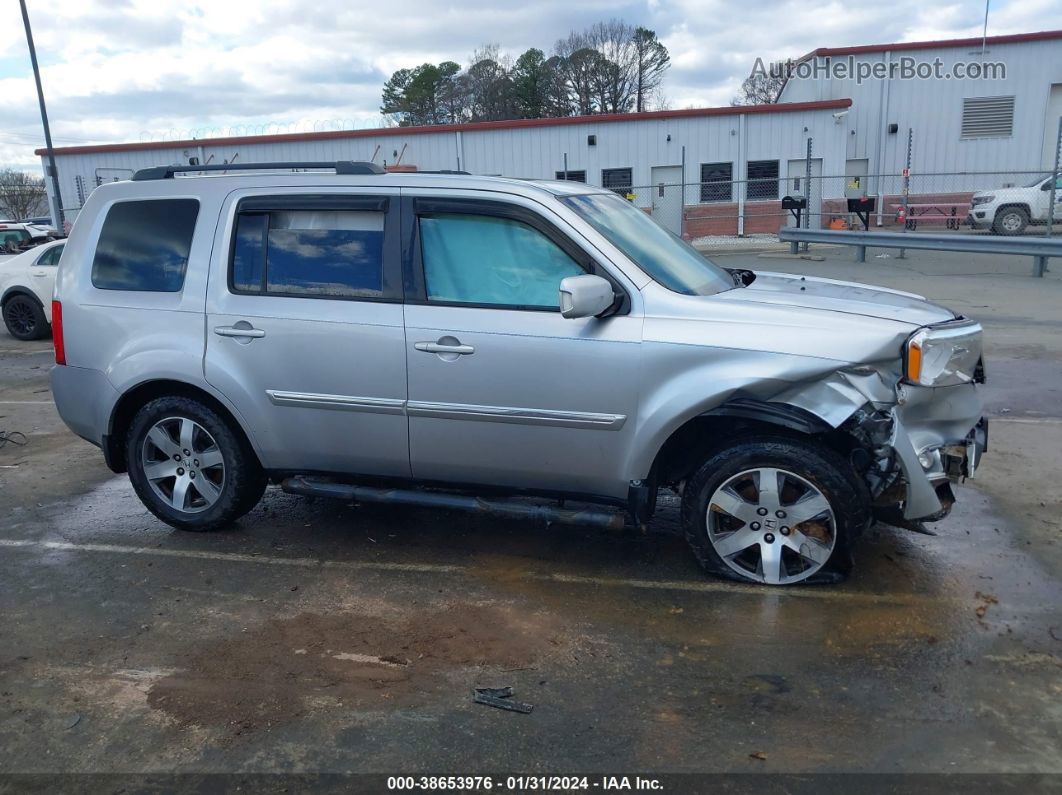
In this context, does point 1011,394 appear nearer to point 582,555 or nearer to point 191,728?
point 582,555

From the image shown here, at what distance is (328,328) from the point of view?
470cm

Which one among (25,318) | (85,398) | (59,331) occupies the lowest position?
(25,318)

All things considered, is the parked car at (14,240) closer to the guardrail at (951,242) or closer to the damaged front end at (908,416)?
the guardrail at (951,242)

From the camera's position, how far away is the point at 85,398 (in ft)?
17.3

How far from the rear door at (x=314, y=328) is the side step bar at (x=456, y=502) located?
104mm

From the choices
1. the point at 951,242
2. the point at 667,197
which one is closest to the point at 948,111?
the point at 667,197

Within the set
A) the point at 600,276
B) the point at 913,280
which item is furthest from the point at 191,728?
the point at 913,280

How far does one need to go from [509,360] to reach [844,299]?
169 centimetres

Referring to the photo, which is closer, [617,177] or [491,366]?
[491,366]

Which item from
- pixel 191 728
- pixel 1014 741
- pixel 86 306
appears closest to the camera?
pixel 1014 741

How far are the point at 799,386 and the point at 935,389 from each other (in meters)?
0.65

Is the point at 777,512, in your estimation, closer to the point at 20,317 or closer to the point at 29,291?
the point at 29,291

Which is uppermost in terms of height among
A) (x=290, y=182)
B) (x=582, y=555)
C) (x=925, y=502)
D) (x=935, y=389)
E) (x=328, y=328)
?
(x=290, y=182)

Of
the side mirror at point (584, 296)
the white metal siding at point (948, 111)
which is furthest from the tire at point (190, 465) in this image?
the white metal siding at point (948, 111)
